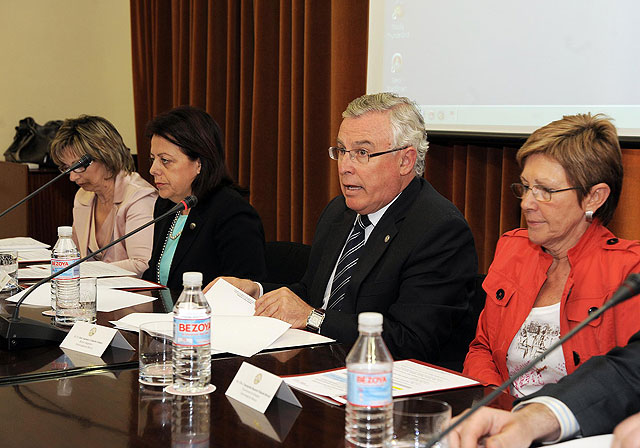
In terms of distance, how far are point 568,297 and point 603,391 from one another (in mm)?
615

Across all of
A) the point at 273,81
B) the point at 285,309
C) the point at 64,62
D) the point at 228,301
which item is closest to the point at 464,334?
the point at 285,309

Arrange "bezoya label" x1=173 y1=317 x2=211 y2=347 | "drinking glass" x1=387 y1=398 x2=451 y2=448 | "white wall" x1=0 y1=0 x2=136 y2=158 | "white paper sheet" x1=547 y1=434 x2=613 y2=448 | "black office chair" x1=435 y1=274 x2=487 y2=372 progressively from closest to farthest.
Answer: "drinking glass" x1=387 y1=398 x2=451 y2=448
"white paper sheet" x1=547 y1=434 x2=613 y2=448
"bezoya label" x1=173 y1=317 x2=211 y2=347
"black office chair" x1=435 y1=274 x2=487 y2=372
"white wall" x1=0 y1=0 x2=136 y2=158

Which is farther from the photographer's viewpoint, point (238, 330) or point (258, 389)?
point (238, 330)

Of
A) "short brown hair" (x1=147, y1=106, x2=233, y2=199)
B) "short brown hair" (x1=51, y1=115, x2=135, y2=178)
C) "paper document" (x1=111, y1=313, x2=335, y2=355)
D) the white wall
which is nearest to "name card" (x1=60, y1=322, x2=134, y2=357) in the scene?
"paper document" (x1=111, y1=313, x2=335, y2=355)

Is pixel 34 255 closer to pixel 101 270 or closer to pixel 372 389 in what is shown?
pixel 101 270

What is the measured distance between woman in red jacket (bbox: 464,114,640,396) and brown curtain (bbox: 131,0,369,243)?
1.97m

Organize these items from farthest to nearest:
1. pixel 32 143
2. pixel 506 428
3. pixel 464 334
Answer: pixel 32 143 → pixel 464 334 → pixel 506 428

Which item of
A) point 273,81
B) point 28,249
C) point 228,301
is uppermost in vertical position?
point 273,81

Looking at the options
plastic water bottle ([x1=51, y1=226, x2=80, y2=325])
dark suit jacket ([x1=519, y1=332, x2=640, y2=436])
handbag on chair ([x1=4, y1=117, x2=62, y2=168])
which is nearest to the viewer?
dark suit jacket ([x1=519, y1=332, x2=640, y2=436])

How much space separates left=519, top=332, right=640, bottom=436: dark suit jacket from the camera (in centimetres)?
125

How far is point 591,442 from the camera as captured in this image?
45.8 inches

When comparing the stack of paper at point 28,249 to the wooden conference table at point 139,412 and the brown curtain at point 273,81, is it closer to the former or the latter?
the brown curtain at point 273,81

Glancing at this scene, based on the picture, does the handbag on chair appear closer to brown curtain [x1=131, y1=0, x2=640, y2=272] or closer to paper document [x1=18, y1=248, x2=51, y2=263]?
brown curtain [x1=131, y1=0, x2=640, y2=272]

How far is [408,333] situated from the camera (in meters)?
1.96
